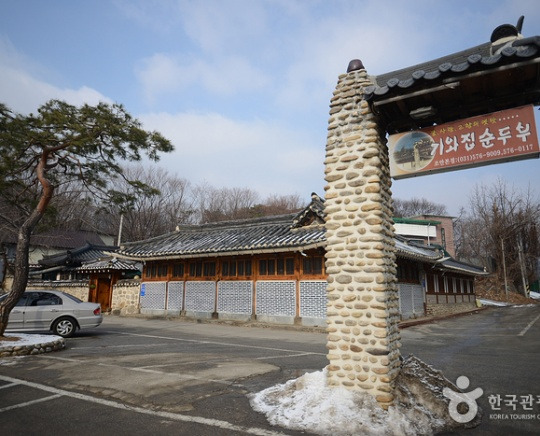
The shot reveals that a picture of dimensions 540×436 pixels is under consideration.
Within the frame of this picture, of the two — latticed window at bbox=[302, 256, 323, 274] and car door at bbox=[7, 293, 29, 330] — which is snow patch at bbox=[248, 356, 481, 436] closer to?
car door at bbox=[7, 293, 29, 330]

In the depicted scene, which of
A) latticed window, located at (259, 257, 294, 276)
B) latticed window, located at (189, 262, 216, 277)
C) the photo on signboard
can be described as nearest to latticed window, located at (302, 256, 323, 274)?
latticed window, located at (259, 257, 294, 276)

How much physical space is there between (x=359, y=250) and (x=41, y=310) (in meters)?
10.6

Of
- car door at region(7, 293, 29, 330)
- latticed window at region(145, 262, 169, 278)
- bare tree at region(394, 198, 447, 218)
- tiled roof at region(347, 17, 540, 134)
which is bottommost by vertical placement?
car door at region(7, 293, 29, 330)

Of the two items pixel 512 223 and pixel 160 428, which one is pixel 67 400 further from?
pixel 512 223

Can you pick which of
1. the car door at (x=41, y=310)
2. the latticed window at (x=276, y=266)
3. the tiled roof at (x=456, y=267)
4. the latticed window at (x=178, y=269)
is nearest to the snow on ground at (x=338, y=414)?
the car door at (x=41, y=310)

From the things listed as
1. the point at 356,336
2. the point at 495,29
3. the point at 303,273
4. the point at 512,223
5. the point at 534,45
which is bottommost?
the point at 356,336

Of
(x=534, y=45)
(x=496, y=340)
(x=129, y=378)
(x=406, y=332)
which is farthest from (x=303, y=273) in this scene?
(x=534, y=45)

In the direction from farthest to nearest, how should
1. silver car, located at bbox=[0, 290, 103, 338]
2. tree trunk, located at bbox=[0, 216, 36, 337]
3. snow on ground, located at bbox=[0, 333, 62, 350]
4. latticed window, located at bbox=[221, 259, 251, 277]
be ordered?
latticed window, located at bbox=[221, 259, 251, 277]
silver car, located at bbox=[0, 290, 103, 338]
tree trunk, located at bbox=[0, 216, 36, 337]
snow on ground, located at bbox=[0, 333, 62, 350]

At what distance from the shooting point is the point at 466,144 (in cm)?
484

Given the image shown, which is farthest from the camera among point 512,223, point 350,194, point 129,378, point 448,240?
point 448,240

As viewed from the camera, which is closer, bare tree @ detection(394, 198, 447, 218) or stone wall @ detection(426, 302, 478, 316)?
stone wall @ detection(426, 302, 478, 316)

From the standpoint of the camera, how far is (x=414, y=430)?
4.01m

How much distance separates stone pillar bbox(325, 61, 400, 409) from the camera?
468 cm

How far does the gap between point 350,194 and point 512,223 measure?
135 ft
